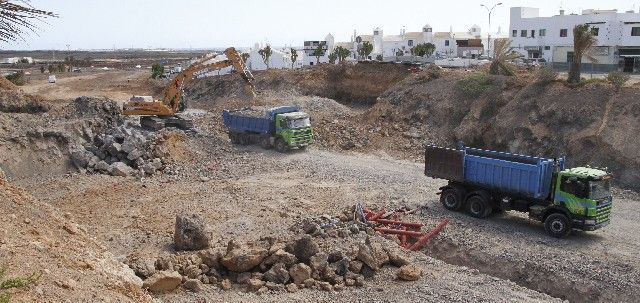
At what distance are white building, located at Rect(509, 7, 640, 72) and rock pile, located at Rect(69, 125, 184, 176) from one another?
111ft

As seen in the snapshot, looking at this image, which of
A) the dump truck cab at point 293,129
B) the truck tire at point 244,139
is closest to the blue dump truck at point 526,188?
the dump truck cab at point 293,129

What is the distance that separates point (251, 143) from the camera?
93.3ft

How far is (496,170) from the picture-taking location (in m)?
17.1

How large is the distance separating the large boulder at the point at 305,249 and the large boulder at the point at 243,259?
73cm

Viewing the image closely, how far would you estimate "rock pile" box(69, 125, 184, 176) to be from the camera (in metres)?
22.6

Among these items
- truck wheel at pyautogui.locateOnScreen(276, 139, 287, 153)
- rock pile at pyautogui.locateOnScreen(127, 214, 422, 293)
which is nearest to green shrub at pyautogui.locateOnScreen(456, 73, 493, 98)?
truck wheel at pyautogui.locateOnScreen(276, 139, 287, 153)

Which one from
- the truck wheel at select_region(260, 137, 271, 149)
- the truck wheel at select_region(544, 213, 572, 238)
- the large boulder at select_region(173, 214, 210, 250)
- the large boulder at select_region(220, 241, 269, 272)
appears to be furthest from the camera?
the truck wheel at select_region(260, 137, 271, 149)

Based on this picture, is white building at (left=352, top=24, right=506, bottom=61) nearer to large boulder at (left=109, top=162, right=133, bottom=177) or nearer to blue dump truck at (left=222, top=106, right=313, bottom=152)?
blue dump truck at (left=222, top=106, right=313, bottom=152)

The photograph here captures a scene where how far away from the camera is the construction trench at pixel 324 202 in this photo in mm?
12578

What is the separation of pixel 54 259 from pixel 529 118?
73.8ft

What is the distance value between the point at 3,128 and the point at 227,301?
15.1m

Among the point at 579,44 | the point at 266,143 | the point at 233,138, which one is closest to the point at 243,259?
the point at 266,143

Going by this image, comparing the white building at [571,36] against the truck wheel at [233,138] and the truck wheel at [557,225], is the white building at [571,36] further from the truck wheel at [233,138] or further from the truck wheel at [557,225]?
the truck wheel at [557,225]

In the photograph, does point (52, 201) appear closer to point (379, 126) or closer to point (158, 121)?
point (158, 121)
